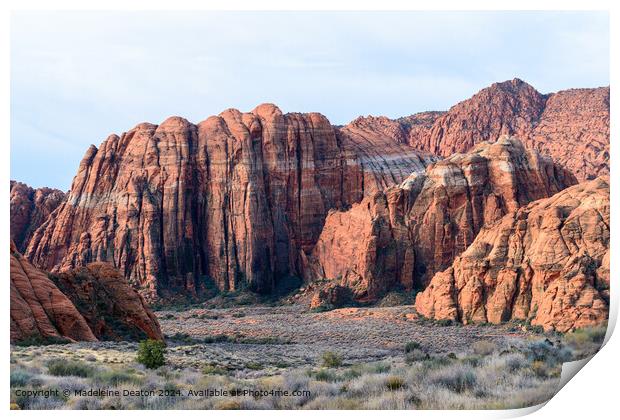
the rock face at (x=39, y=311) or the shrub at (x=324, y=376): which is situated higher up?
the rock face at (x=39, y=311)

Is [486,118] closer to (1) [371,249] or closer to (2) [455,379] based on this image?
(1) [371,249]

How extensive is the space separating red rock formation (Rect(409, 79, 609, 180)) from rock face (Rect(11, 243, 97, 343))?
219 feet

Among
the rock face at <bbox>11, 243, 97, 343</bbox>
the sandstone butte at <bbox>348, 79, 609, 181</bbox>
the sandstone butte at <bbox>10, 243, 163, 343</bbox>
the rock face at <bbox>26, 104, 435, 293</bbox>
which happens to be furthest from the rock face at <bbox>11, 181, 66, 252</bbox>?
the rock face at <bbox>11, 243, 97, 343</bbox>

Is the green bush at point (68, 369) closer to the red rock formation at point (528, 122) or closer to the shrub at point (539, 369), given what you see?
the shrub at point (539, 369)

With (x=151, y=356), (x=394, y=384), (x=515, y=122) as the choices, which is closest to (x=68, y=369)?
(x=151, y=356)

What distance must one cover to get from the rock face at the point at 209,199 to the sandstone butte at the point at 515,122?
1938 centimetres

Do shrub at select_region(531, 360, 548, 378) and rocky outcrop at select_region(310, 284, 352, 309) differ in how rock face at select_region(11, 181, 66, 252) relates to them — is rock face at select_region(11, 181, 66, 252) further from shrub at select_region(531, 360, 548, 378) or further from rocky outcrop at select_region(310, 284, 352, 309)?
shrub at select_region(531, 360, 548, 378)

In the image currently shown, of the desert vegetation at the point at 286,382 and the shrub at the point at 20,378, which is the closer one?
the desert vegetation at the point at 286,382

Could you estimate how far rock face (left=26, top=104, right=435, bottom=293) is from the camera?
7506cm

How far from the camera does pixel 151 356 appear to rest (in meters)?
27.1

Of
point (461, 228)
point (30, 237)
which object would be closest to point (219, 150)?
point (30, 237)

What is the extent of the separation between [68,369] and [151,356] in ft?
8.54

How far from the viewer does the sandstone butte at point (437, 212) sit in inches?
2589

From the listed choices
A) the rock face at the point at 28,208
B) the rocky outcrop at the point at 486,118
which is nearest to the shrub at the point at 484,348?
the rock face at the point at 28,208
